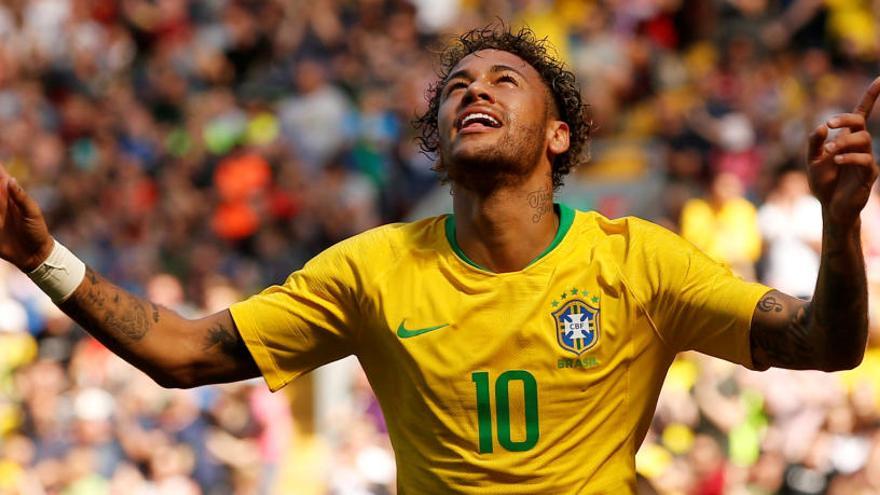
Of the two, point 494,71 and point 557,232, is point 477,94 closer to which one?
point 494,71

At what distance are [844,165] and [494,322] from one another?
1.22 m

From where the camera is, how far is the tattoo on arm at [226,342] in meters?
5.07

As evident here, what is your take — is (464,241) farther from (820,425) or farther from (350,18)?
(350,18)

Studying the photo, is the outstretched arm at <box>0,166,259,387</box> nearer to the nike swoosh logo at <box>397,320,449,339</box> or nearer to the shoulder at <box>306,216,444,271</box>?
the shoulder at <box>306,216,444,271</box>

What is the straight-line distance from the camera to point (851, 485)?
8922 millimetres

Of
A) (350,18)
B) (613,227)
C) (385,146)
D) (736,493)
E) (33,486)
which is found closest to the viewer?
(613,227)

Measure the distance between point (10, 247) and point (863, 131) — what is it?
8.26ft

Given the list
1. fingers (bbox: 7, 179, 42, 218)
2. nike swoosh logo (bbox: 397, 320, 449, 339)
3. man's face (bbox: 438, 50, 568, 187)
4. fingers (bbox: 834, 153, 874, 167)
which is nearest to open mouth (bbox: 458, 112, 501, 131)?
man's face (bbox: 438, 50, 568, 187)

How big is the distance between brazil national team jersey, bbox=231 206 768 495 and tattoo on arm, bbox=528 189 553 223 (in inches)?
4.2

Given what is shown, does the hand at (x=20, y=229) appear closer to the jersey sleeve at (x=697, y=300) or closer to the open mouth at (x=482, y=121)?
the open mouth at (x=482, y=121)

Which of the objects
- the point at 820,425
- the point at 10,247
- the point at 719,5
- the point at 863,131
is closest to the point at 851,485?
the point at 820,425

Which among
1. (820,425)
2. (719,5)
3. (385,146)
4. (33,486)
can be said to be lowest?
(33,486)

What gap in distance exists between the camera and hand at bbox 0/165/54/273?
4.70 metres

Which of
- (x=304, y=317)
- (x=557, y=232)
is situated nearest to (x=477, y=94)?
(x=557, y=232)
